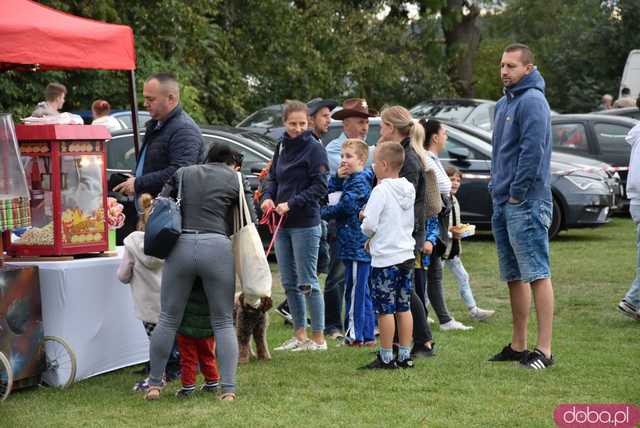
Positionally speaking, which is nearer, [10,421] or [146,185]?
[10,421]

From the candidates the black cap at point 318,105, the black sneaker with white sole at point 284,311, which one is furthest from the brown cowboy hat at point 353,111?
the black sneaker with white sole at point 284,311

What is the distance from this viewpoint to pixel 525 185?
24.3 feet

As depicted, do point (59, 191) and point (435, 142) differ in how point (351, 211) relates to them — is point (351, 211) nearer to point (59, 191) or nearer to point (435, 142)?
point (435, 142)

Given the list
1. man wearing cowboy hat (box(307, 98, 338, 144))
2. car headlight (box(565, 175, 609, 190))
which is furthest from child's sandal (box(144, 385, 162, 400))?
car headlight (box(565, 175, 609, 190))

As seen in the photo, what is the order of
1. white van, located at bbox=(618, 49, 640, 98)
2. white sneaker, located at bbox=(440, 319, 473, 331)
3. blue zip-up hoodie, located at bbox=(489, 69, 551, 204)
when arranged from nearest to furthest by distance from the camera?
blue zip-up hoodie, located at bbox=(489, 69, 551, 204) < white sneaker, located at bbox=(440, 319, 473, 331) < white van, located at bbox=(618, 49, 640, 98)

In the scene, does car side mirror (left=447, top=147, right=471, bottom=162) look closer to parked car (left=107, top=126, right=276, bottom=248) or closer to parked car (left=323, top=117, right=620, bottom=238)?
parked car (left=323, top=117, right=620, bottom=238)

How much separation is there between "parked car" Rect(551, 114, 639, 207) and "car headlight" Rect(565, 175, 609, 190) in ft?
8.13

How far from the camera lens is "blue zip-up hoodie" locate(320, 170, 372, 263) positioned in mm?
8469

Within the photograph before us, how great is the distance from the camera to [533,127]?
7.41 meters

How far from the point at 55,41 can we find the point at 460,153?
314 inches

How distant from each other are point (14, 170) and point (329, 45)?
19.2 metres

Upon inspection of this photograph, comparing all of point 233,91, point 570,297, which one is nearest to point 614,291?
point 570,297

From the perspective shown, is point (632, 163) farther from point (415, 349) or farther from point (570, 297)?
point (415, 349)

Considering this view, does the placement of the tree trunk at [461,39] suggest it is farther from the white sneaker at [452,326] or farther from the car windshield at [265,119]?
the white sneaker at [452,326]
